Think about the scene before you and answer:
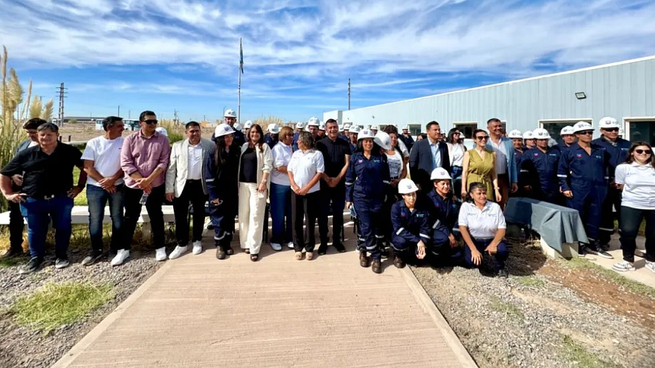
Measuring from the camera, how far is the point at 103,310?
3.11 metres

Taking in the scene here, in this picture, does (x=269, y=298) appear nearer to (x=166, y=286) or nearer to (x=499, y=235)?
(x=166, y=286)

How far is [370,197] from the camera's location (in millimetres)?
4051

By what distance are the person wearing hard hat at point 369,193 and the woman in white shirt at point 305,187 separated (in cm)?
50

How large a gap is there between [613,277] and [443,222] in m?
2.01

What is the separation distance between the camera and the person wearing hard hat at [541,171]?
532 cm

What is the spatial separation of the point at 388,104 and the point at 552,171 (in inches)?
713

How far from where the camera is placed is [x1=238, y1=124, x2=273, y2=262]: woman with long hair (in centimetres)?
434

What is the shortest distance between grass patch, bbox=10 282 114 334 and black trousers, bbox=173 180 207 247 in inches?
43.4

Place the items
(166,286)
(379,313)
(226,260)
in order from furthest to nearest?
(226,260) → (166,286) → (379,313)

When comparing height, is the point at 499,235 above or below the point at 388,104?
below

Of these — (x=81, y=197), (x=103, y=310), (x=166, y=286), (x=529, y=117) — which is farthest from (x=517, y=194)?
(x=81, y=197)

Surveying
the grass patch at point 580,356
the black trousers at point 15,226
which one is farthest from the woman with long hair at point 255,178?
the grass patch at point 580,356

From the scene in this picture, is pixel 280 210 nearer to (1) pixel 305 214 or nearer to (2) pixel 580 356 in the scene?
(1) pixel 305 214

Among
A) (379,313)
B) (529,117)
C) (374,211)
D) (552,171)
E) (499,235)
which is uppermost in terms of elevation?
(529,117)
